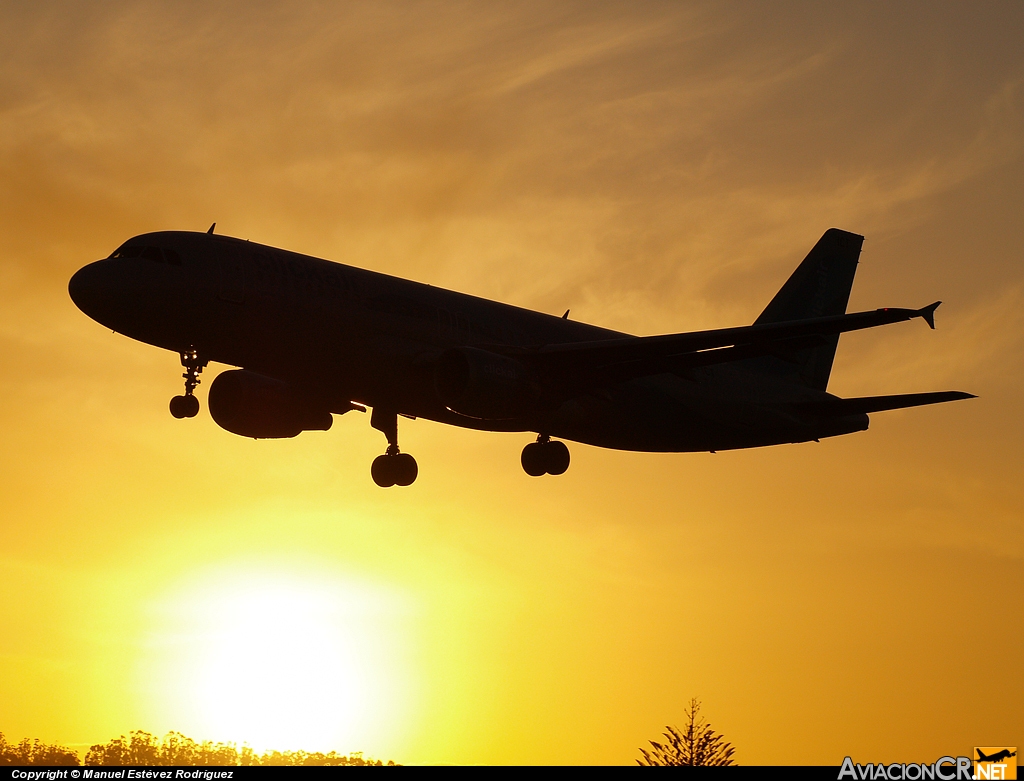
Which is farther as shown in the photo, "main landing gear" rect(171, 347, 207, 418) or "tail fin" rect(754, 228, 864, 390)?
"tail fin" rect(754, 228, 864, 390)

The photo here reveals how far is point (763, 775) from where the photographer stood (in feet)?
67.4

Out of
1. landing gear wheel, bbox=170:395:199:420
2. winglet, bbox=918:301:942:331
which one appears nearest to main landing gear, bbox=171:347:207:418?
landing gear wheel, bbox=170:395:199:420

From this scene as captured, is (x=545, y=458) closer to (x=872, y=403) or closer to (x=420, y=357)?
(x=420, y=357)

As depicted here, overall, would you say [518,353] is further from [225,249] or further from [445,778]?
[445,778]

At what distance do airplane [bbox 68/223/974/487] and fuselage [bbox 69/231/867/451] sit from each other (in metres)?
0.05

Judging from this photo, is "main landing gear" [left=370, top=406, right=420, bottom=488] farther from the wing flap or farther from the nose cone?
the nose cone

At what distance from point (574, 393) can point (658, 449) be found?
19.3ft

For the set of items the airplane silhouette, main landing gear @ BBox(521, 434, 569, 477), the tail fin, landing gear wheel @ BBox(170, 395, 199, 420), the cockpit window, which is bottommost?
the airplane silhouette

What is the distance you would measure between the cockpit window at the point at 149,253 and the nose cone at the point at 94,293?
87 cm

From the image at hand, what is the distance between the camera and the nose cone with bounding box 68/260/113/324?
31922 mm

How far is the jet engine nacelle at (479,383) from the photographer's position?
113ft

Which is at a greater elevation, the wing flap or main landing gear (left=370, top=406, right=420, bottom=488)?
the wing flap

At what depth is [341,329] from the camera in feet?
111

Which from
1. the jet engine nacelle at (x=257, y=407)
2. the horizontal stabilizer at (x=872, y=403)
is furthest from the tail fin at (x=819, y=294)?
the jet engine nacelle at (x=257, y=407)
